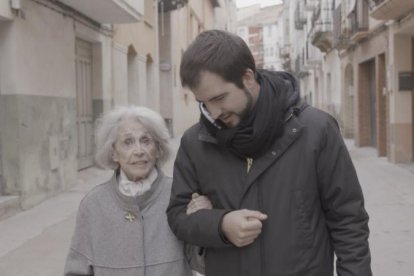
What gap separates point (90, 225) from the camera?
248 cm

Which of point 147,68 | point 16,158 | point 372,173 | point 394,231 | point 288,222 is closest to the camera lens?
point 288,222

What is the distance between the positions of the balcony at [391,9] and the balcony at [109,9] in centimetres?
449

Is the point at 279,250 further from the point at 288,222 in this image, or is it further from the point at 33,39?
the point at 33,39

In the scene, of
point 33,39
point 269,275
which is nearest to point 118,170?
point 269,275

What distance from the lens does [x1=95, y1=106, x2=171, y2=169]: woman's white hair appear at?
2.56 metres

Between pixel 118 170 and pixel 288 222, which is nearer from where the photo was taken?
pixel 288 222

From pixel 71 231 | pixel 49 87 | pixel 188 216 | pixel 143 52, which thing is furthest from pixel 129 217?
pixel 143 52

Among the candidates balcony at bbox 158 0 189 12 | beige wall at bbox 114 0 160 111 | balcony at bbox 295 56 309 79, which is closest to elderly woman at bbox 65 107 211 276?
beige wall at bbox 114 0 160 111

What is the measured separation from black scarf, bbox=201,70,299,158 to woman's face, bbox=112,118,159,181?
0.54 m

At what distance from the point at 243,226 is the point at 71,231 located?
17.4 feet

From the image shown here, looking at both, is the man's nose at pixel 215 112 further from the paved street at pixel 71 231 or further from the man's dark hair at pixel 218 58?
the paved street at pixel 71 231

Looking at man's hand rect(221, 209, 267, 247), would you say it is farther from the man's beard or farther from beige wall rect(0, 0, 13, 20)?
beige wall rect(0, 0, 13, 20)

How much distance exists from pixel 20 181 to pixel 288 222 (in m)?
→ 6.45

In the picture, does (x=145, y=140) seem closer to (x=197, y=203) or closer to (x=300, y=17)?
(x=197, y=203)
